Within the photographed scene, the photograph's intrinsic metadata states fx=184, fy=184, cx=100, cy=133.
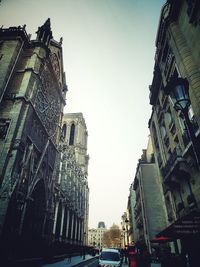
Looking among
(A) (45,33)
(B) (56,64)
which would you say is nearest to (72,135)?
(B) (56,64)

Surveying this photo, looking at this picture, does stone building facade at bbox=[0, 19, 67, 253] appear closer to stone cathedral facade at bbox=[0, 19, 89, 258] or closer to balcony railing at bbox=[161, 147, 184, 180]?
stone cathedral facade at bbox=[0, 19, 89, 258]

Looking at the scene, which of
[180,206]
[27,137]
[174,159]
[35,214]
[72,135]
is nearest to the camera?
[174,159]

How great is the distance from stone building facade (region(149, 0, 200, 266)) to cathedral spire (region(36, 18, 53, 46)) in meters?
17.0

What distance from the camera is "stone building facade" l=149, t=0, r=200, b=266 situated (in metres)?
11.0

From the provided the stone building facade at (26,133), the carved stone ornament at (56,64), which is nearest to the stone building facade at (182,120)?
the stone building facade at (26,133)

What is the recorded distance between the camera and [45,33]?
2781 centimetres

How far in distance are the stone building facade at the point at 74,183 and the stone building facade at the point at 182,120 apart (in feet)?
80.6

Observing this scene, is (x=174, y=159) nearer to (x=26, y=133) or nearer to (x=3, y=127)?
(x=26, y=133)

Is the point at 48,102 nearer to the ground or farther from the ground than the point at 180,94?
farther from the ground

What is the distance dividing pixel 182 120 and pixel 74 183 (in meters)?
38.5

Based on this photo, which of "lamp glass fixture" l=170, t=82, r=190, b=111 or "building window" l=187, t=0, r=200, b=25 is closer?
"lamp glass fixture" l=170, t=82, r=190, b=111

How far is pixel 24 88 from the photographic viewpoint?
19.8 metres

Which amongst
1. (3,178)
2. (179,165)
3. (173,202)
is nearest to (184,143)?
(179,165)

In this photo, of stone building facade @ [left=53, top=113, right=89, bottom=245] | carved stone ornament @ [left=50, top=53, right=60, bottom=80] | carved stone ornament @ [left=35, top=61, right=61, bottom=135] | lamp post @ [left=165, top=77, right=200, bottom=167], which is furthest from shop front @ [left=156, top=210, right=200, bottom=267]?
carved stone ornament @ [left=50, top=53, right=60, bottom=80]
